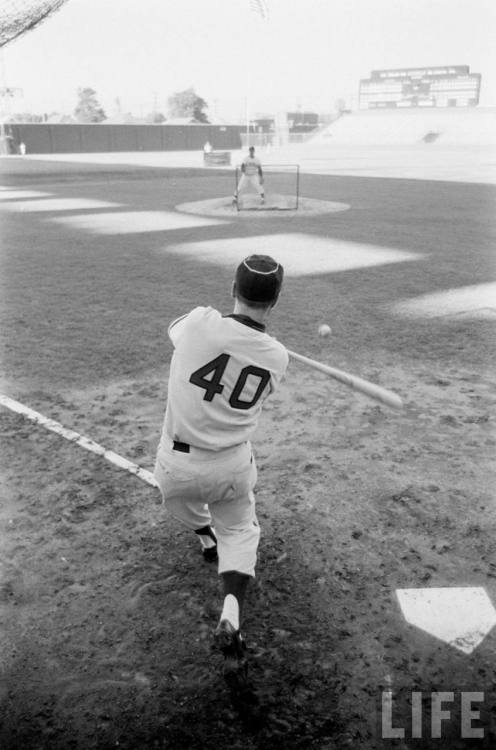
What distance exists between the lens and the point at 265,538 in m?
3.53

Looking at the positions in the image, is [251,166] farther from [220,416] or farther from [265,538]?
[220,416]

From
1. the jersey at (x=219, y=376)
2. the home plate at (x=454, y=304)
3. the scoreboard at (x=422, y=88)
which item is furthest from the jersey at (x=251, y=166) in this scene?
the scoreboard at (x=422, y=88)

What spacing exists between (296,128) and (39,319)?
3183 inches

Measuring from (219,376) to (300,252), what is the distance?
920 centimetres

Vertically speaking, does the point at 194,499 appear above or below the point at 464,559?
above

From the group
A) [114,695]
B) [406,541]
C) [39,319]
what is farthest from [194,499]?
[39,319]

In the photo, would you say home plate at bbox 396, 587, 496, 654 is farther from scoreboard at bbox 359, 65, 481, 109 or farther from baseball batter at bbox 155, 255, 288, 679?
scoreboard at bbox 359, 65, 481, 109

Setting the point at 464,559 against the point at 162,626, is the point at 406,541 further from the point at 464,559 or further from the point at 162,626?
the point at 162,626

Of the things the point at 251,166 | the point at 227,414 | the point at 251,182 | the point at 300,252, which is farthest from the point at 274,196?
the point at 227,414

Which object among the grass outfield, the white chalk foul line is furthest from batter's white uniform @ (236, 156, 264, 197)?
the white chalk foul line

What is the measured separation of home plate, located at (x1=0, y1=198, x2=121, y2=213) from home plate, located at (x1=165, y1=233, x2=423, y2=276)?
22.4ft

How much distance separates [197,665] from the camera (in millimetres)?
2643

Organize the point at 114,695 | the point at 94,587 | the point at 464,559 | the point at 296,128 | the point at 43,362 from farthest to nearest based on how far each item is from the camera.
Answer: the point at 296,128
the point at 43,362
the point at 464,559
the point at 94,587
the point at 114,695

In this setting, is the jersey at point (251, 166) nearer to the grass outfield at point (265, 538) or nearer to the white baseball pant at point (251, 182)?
the white baseball pant at point (251, 182)
